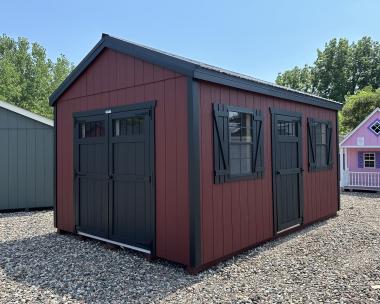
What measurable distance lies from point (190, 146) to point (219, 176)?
2.14 ft

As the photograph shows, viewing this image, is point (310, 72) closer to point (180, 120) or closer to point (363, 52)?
point (363, 52)

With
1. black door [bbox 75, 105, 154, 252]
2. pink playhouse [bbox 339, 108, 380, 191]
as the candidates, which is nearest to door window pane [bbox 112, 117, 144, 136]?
black door [bbox 75, 105, 154, 252]

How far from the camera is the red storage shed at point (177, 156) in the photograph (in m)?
4.26

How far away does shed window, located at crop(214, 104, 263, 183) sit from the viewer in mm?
4473

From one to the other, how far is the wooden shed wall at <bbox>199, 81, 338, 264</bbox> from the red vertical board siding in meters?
0.26

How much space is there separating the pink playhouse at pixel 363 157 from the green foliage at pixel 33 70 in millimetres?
24825

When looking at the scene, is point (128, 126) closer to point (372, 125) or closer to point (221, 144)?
point (221, 144)

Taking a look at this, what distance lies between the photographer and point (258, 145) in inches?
206

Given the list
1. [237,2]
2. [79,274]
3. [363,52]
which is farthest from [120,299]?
[363,52]

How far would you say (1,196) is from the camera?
345 inches

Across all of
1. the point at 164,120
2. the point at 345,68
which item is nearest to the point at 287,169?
the point at 164,120

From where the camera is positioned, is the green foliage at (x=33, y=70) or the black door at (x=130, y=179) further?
the green foliage at (x=33, y=70)

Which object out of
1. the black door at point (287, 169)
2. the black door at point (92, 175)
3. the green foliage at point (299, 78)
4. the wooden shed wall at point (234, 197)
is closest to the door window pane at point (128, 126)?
the black door at point (92, 175)

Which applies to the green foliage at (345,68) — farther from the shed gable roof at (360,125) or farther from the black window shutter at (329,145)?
the black window shutter at (329,145)
